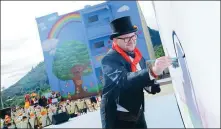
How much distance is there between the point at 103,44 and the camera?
18.3 meters

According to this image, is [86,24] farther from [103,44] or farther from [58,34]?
[58,34]

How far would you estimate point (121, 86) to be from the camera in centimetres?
188

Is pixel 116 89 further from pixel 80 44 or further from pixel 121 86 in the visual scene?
pixel 80 44

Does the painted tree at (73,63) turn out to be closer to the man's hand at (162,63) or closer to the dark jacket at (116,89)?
the dark jacket at (116,89)

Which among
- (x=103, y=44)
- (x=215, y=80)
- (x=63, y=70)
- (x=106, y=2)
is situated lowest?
(x=63, y=70)

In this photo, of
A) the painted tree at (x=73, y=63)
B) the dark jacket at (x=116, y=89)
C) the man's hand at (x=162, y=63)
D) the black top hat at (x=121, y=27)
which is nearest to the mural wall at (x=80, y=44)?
the painted tree at (x=73, y=63)

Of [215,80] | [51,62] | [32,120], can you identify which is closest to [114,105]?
[215,80]

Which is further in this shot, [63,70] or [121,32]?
[63,70]

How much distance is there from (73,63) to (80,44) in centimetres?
152

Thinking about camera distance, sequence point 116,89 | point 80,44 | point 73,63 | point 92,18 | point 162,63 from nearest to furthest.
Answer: point 162,63, point 116,89, point 92,18, point 80,44, point 73,63

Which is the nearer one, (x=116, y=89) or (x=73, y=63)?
(x=116, y=89)

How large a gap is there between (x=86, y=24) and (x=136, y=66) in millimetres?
16649

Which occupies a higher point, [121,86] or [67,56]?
[121,86]

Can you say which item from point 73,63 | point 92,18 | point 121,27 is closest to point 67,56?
point 73,63
